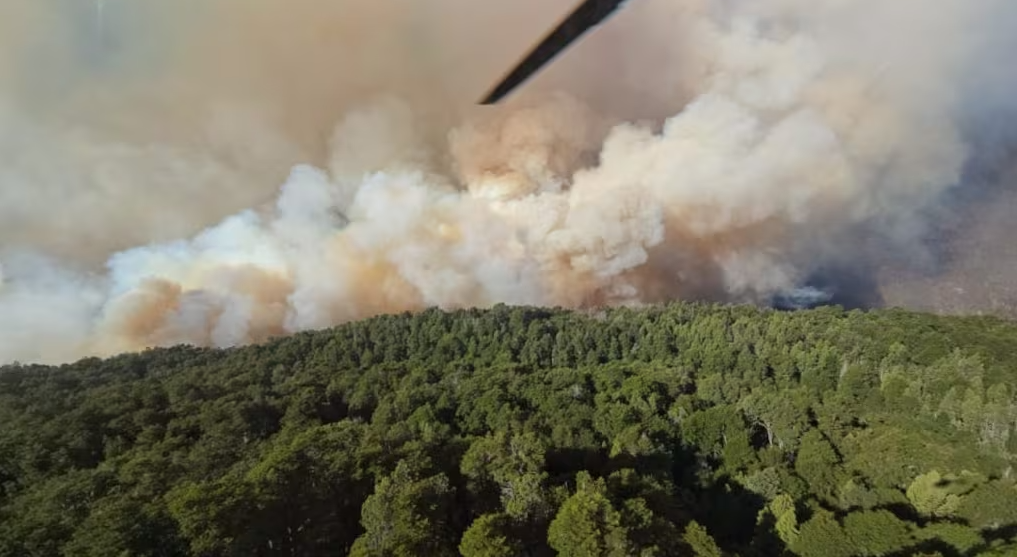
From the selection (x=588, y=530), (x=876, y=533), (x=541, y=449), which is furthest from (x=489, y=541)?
(x=876, y=533)

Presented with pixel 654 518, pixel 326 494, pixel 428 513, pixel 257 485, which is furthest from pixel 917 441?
pixel 257 485

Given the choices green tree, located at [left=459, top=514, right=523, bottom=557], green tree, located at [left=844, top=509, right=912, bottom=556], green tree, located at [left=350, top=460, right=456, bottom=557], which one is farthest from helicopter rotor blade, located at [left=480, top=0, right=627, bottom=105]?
green tree, located at [left=844, top=509, right=912, bottom=556]

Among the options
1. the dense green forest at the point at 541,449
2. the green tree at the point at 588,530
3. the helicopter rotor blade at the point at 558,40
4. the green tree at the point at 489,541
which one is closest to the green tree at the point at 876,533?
the dense green forest at the point at 541,449

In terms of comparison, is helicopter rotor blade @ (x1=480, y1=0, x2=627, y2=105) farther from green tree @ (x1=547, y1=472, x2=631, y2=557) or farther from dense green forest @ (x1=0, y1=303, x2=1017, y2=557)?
green tree @ (x1=547, y1=472, x2=631, y2=557)

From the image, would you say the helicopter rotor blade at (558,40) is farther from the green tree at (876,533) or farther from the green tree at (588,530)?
the green tree at (876,533)

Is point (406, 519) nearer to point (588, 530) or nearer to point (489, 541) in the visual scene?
point (489, 541)

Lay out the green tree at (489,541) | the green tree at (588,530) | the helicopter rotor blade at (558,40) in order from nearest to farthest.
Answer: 1. the helicopter rotor blade at (558,40)
2. the green tree at (489,541)
3. the green tree at (588,530)

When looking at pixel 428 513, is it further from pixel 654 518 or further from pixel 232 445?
pixel 232 445
